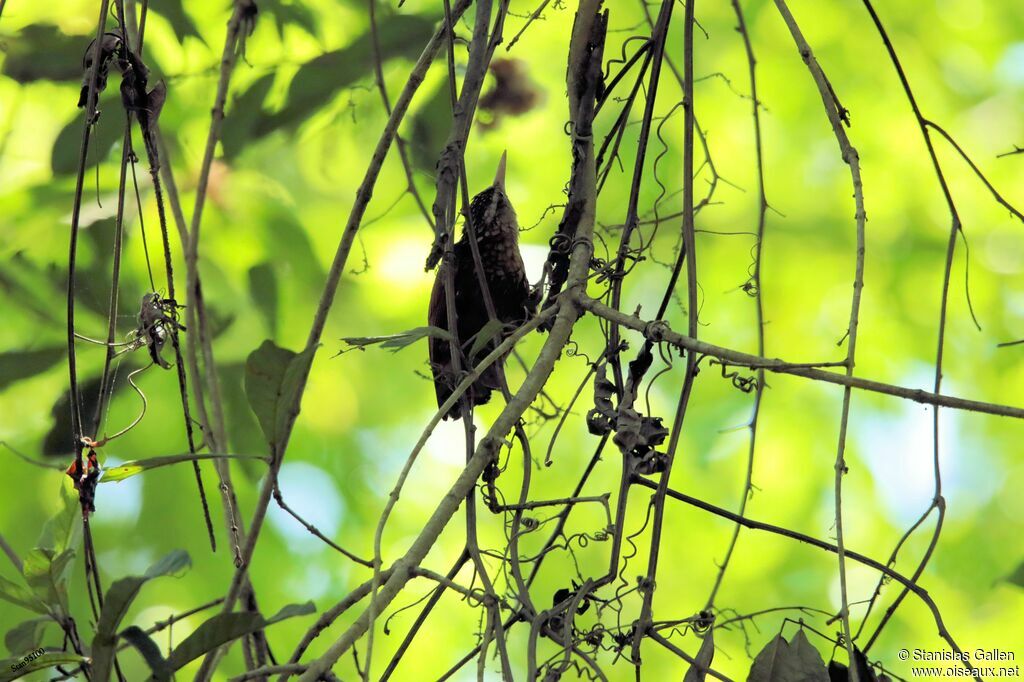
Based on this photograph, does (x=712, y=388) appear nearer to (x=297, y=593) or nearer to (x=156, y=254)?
(x=297, y=593)

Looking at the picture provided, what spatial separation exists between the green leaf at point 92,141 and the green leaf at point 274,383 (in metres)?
1.58

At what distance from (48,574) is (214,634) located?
11.7 inches

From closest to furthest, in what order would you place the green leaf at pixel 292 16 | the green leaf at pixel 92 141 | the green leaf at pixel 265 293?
the green leaf at pixel 92 141 → the green leaf at pixel 292 16 → the green leaf at pixel 265 293

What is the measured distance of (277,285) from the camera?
2949 millimetres

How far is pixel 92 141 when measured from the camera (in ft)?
7.80

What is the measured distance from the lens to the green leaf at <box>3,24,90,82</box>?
260cm

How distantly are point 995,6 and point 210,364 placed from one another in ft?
8.93

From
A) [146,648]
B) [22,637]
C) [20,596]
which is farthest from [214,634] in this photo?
[22,637]

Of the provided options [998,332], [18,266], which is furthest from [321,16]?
[998,332]

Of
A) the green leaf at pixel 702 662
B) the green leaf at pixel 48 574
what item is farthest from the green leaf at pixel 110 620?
the green leaf at pixel 702 662

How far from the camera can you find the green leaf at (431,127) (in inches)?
108

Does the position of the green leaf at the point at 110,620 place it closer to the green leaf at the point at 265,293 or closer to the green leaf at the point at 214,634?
the green leaf at the point at 214,634

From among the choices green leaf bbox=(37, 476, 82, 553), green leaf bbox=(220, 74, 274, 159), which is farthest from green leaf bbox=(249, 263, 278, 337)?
green leaf bbox=(37, 476, 82, 553)
